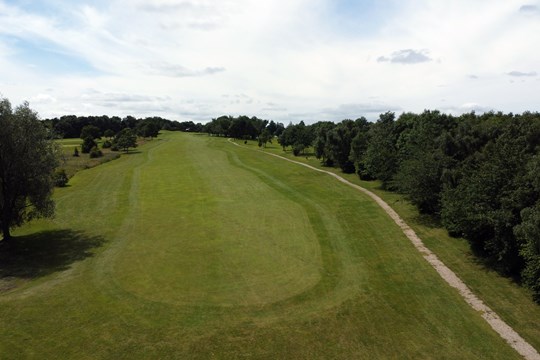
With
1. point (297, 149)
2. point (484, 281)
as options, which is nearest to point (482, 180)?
point (484, 281)

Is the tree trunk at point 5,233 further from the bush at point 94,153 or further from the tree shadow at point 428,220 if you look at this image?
the bush at point 94,153

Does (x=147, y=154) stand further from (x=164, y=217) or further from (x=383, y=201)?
(x=383, y=201)

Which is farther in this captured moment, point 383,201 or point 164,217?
point 383,201

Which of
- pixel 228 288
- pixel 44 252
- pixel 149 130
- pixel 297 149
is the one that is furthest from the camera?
pixel 149 130

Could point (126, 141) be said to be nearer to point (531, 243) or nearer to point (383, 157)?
point (383, 157)

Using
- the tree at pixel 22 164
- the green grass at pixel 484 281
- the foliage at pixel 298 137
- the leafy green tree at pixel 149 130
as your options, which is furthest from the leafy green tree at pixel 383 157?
the leafy green tree at pixel 149 130

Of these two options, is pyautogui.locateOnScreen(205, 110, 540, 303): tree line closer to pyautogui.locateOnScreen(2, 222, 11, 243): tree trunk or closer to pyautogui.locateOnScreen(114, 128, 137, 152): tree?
pyautogui.locateOnScreen(2, 222, 11, 243): tree trunk

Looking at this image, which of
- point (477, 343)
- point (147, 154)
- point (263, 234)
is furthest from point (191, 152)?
point (477, 343)
